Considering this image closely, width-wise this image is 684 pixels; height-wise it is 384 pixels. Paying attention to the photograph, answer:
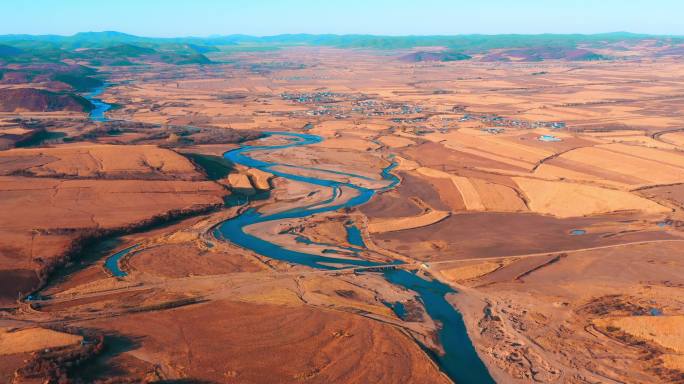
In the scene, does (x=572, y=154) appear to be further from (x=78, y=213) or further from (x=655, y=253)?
(x=78, y=213)

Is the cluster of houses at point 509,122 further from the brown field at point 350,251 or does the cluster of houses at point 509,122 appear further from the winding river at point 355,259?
the winding river at point 355,259

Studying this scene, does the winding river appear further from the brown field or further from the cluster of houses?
the cluster of houses

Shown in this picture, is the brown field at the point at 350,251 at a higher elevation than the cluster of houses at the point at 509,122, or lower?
lower

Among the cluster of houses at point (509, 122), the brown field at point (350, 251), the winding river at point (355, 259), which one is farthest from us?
the cluster of houses at point (509, 122)

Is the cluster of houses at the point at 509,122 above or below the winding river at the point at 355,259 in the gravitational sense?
above

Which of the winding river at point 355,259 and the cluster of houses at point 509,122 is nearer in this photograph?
the winding river at point 355,259

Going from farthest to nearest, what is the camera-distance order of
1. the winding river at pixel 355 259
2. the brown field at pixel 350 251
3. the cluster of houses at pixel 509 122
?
the cluster of houses at pixel 509 122
the winding river at pixel 355 259
the brown field at pixel 350 251

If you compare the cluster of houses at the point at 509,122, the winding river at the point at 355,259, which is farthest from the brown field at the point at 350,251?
the cluster of houses at the point at 509,122

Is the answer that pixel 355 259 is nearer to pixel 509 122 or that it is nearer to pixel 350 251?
pixel 350 251
